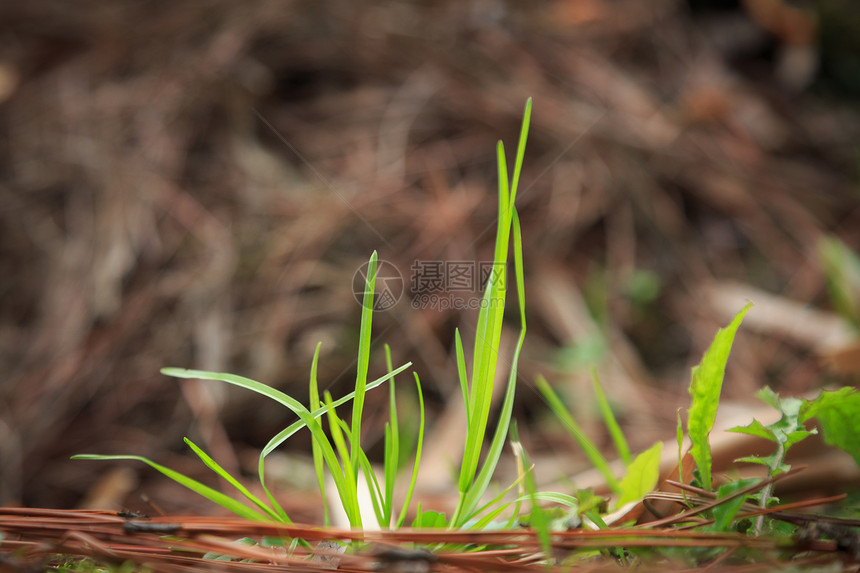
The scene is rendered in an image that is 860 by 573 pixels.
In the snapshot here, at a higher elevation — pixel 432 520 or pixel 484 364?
pixel 484 364

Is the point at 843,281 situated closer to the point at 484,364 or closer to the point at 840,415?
the point at 840,415

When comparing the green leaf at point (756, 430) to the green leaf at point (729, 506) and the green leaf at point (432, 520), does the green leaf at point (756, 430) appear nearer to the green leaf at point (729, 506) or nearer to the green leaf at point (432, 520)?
the green leaf at point (729, 506)

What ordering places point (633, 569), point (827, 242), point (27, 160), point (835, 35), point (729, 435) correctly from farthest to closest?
point (835, 35) < point (27, 160) < point (827, 242) < point (729, 435) < point (633, 569)

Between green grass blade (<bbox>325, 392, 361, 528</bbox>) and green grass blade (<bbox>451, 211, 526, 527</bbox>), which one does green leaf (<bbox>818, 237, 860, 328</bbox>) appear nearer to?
green grass blade (<bbox>451, 211, 526, 527</bbox>)

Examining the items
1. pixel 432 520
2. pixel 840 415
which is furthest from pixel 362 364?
pixel 840 415

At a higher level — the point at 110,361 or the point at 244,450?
the point at 110,361

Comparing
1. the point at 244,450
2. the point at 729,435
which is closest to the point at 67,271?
the point at 244,450

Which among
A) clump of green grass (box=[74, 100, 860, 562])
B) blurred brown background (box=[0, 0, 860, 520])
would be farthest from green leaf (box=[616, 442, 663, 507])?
blurred brown background (box=[0, 0, 860, 520])

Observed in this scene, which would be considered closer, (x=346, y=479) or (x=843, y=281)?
(x=346, y=479)

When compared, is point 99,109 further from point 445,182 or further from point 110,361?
point 445,182
